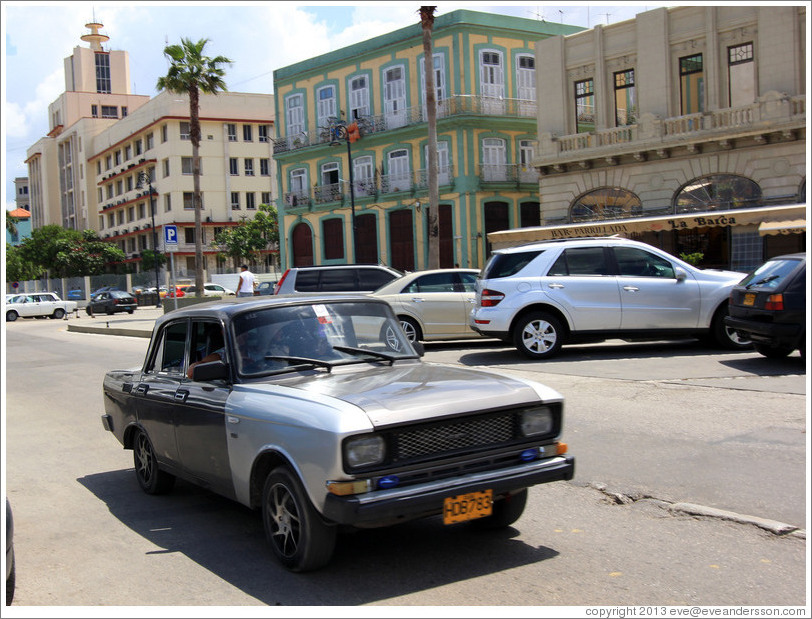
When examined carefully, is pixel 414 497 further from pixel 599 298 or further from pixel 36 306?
pixel 36 306

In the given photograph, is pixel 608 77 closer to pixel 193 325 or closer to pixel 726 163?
pixel 726 163

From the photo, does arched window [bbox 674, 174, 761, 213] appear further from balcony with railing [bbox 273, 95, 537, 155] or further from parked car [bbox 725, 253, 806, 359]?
parked car [bbox 725, 253, 806, 359]

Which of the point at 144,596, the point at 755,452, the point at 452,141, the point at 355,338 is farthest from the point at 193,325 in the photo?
the point at 452,141

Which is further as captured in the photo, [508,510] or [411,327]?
[411,327]

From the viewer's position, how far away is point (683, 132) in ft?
91.0

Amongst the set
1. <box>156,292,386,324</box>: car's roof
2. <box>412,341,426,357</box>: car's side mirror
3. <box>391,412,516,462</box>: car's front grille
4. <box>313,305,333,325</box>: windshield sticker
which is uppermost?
<box>156,292,386,324</box>: car's roof

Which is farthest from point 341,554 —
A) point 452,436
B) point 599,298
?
point 599,298

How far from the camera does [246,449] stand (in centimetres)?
496

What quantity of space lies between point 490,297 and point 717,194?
17.2 meters

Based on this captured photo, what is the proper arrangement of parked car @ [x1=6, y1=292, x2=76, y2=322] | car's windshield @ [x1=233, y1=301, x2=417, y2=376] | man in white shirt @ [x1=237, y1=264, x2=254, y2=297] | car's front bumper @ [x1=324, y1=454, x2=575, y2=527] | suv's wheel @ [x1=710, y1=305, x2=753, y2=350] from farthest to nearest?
parked car @ [x1=6, y1=292, x2=76, y2=322] → man in white shirt @ [x1=237, y1=264, x2=254, y2=297] → suv's wheel @ [x1=710, y1=305, x2=753, y2=350] → car's windshield @ [x1=233, y1=301, x2=417, y2=376] → car's front bumper @ [x1=324, y1=454, x2=575, y2=527]

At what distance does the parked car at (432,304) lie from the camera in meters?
15.7

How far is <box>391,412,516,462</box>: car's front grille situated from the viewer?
4.39 metres

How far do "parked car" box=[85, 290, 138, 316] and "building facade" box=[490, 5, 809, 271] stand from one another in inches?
1010

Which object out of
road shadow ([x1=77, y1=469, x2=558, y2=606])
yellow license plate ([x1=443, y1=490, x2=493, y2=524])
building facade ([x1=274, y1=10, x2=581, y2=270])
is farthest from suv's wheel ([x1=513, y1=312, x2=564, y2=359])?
building facade ([x1=274, y1=10, x2=581, y2=270])
